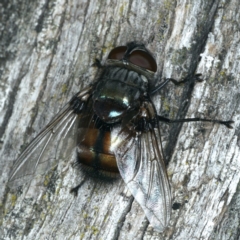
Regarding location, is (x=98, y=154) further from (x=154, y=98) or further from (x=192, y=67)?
(x=192, y=67)

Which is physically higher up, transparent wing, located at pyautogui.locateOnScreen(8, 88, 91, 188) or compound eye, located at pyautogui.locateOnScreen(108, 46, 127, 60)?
compound eye, located at pyautogui.locateOnScreen(108, 46, 127, 60)

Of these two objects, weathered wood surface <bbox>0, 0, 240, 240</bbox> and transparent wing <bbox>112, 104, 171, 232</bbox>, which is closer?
transparent wing <bbox>112, 104, 171, 232</bbox>

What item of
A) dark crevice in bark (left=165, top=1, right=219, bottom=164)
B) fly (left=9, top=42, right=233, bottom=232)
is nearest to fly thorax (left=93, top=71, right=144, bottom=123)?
fly (left=9, top=42, right=233, bottom=232)

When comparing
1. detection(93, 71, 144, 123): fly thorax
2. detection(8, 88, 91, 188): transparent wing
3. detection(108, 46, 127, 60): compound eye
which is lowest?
detection(8, 88, 91, 188): transparent wing

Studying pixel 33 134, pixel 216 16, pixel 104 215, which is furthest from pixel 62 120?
pixel 216 16

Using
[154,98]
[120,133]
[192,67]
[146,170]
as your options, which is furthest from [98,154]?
[192,67]

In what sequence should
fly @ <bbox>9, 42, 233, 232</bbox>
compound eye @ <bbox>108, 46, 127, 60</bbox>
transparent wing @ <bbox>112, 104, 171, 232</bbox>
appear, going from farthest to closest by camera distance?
compound eye @ <bbox>108, 46, 127, 60</bbox> < fly @ <bbox>9, 42, 233, 232</bbox> < transparent wing @ <bbox>112, 104, 171, 232</bbox>

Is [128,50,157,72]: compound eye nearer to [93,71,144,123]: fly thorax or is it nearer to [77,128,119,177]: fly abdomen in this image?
[93,71,144,123]: fly thorax
